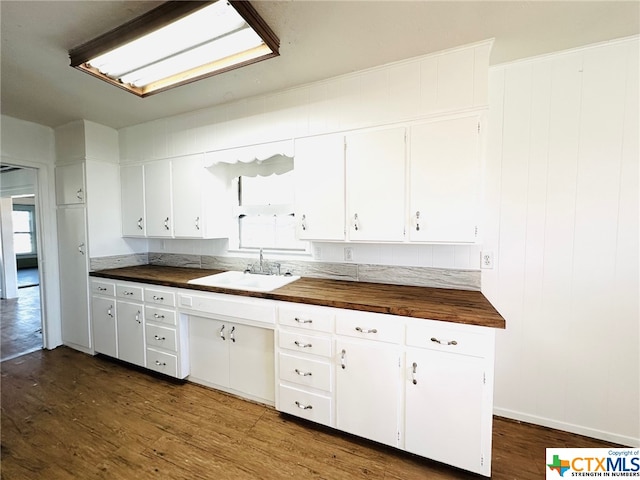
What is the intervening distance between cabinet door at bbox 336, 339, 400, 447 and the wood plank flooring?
143 millimetres

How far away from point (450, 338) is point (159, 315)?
2359 mm

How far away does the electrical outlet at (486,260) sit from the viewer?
1.89 meters

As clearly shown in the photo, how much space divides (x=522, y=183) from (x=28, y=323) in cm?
629

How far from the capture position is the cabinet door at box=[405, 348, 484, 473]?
4.63ft

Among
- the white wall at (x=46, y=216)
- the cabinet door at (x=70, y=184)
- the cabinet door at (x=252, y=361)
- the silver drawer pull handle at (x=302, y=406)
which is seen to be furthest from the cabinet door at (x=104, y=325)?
the silver drawer pull handle at (x=302, y=406)

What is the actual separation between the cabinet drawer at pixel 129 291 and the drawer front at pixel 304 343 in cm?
156

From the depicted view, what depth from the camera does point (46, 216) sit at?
2.99 meters

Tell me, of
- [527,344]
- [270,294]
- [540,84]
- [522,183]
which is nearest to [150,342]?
[270,294]

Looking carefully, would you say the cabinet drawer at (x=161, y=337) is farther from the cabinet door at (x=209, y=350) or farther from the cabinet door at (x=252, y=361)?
the cabinet door at (x=252, y=361)

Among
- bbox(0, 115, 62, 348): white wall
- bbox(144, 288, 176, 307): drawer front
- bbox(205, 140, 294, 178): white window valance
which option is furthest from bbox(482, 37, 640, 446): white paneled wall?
bbox(0, 115, 62, 348): white wall

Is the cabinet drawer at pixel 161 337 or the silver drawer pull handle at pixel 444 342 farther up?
the silver drawer pull handle at pixel 444 342

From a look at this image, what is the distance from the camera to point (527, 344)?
1.84m

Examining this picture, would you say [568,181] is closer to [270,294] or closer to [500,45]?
[500,45]

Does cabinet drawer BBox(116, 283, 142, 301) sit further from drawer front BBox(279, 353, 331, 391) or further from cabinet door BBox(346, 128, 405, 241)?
cabinet door BBox(346, 128, 405, 241)
